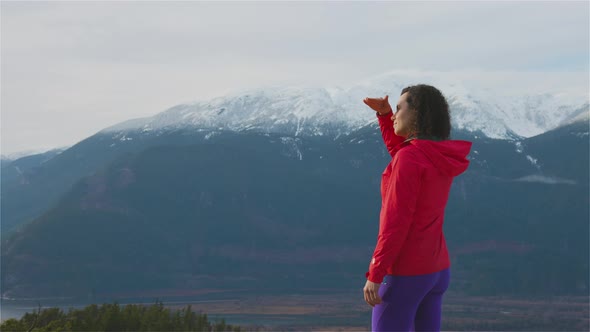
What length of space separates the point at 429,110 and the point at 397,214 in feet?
2.80

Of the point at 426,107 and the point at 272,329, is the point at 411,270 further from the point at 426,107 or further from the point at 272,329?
the point at 272,329

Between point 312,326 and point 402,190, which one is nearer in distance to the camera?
point 402,190

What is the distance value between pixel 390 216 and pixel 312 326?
181607mm

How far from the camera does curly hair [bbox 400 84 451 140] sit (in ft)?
23.6

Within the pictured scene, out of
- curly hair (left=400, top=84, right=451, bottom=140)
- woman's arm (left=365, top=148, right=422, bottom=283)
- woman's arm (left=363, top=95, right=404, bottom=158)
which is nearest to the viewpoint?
woman's arm (left=365, top=148, right=422, bottom=283)

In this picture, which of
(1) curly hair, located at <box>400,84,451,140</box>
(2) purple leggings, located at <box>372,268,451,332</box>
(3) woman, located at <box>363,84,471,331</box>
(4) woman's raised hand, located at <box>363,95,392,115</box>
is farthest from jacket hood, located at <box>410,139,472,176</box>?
(4) woman's raised hand, located at <box>363,95,392,115</box>

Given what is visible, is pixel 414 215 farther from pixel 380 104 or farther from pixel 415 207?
pixel 380 104

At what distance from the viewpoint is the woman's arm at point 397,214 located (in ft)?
22.4

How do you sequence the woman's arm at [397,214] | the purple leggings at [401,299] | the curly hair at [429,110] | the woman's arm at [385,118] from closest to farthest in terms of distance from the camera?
the woman's arm at [397,214]
the purple leggings at [401,299]
the curly hair at [429,110]
the woman's arm at [385,118]

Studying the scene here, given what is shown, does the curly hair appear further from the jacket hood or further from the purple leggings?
the purple leggings

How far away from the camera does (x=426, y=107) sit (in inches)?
284

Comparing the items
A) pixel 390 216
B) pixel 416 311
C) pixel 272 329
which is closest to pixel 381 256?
pixel 390 216

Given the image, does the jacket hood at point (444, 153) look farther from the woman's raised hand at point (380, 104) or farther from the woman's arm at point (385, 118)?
the woman's raised hand at point (380, 104)

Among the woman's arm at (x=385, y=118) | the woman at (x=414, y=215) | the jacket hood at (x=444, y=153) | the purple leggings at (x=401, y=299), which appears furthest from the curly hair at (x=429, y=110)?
the purple leggings at (x=401, y=299)
